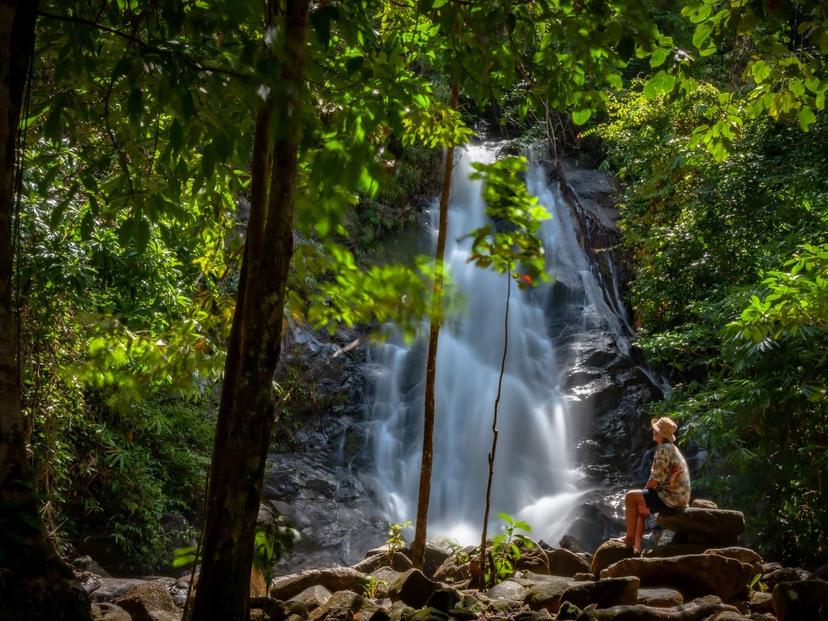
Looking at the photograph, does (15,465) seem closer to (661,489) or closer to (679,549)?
(661,489)

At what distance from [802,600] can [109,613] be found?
4.07m

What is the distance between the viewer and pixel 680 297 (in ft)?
37.9

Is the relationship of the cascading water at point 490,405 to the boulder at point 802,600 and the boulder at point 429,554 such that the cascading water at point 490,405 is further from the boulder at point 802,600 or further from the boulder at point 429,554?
the boulder at point 802,600

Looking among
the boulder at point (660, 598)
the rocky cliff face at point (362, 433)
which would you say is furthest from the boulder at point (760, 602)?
the rocky cliff face at point (362, 433)

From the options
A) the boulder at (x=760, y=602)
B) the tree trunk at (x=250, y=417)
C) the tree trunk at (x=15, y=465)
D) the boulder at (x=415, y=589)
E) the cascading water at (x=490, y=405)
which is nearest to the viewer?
the tree trunk at (x=15, y=465)

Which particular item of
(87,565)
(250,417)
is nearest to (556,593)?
(250,417)

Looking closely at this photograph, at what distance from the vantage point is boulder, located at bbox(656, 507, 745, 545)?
6.75 metres

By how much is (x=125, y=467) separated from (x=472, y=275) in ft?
33.4

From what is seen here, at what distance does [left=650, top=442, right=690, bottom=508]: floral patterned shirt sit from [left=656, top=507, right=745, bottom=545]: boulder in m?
0.11

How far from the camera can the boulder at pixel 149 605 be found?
4.68 meters

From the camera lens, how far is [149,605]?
4863 millimetres

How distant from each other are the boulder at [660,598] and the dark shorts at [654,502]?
2.39 metres

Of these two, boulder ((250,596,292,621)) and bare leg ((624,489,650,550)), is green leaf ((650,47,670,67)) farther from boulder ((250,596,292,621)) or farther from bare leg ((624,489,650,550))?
bare leg ((624,489,650,550))

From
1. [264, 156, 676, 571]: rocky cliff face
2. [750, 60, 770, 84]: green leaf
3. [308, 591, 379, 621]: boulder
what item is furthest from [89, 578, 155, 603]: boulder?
[750, 60, 770, 84]: green leaf
